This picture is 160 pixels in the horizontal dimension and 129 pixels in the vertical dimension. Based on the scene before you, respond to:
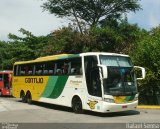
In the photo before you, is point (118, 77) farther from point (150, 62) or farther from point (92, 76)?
point (150, 62)

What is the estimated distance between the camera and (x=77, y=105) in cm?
2088

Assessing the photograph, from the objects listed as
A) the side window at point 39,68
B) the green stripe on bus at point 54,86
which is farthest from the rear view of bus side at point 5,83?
the green stripe on bus at point 54,86

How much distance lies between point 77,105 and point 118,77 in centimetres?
297

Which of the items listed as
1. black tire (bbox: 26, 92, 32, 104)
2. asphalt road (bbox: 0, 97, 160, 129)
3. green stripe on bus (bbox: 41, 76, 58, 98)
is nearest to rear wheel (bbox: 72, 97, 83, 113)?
asphalt road (bbox: 0, 97, 160, 129)

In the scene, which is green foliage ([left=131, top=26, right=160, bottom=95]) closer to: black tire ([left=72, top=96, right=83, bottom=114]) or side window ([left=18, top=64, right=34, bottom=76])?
side window ([left=18, top=64, right=34, bottom=76])

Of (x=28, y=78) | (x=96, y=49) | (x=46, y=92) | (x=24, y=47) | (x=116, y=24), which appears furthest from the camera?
(x=24, y=47)

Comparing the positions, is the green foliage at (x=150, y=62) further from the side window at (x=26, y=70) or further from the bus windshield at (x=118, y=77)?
the bus windshield at (x=118, y=77)

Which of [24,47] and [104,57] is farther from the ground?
[24,47]

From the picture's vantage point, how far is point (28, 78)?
26844 mm

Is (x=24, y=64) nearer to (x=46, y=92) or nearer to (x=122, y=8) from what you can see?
(x=46, y=92)

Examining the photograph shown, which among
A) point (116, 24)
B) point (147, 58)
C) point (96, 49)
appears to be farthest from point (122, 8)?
point (147, 58)

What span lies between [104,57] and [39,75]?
687 cm

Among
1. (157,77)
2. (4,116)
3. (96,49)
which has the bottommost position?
(4,116)

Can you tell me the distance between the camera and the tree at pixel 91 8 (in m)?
49.9
